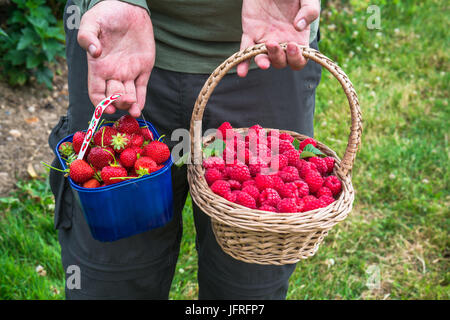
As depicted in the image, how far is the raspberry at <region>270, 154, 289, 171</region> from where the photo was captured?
1146 mm

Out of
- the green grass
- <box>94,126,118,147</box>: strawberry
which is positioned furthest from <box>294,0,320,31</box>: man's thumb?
the green grass

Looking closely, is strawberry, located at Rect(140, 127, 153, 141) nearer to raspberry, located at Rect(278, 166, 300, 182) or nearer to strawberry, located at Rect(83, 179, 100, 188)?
strawberry, located at Rect(83, 179, 100, 188)

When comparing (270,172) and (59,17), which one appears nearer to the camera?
(270,172)

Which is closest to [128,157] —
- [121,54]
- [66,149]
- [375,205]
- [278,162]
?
[66,149]

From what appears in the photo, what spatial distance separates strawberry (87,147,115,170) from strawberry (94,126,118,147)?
4cm

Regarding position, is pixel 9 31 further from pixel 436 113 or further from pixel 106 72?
pixel 436 113

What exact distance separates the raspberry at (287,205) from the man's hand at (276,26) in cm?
31

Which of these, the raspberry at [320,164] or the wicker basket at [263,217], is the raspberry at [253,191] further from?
the raspberry at [320,164]

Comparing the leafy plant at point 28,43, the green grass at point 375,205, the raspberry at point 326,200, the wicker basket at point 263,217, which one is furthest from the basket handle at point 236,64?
the leafy plant at point 28,43

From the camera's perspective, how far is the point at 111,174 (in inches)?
38.6

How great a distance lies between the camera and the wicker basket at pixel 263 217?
0.96 meters

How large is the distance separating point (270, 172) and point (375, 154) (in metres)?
1.49
